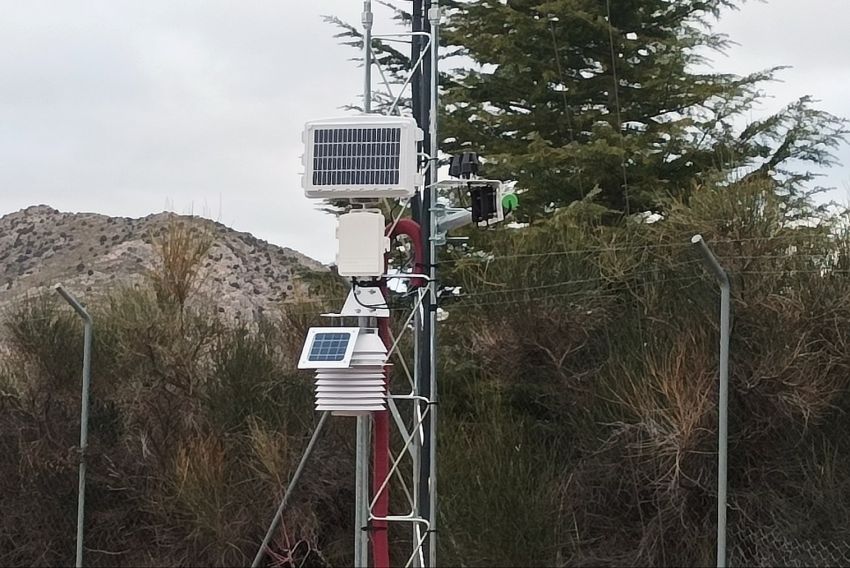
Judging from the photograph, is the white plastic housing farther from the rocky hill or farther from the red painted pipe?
the rocky hill

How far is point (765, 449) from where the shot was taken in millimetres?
9633

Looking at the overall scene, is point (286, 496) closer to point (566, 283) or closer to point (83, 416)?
point (83, 416)

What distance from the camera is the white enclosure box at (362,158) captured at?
776cm

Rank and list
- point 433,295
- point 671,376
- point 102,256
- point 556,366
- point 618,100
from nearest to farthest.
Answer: point 433,295 < point 671,376 < point 556,366 < point 618,100 < point 102,256

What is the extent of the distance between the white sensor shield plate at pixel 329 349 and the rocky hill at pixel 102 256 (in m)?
10.8

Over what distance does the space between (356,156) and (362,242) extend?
0.57m

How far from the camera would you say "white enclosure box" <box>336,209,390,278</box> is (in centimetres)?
765

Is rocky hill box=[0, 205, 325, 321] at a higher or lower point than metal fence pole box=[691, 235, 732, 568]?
higher

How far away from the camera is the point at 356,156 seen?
308 inches

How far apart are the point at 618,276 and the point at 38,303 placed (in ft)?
21.2

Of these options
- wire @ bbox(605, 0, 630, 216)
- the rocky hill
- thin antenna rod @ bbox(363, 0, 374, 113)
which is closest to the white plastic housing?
thin antenna rod @ bbox(363, 0, 374, 113)

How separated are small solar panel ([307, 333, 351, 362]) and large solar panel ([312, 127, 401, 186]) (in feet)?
3.26

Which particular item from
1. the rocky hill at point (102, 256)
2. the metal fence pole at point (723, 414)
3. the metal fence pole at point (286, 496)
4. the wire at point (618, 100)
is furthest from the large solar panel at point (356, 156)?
the rocky hill at point (102, 256)

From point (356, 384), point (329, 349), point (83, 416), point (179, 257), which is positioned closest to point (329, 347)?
point (329, 349)
